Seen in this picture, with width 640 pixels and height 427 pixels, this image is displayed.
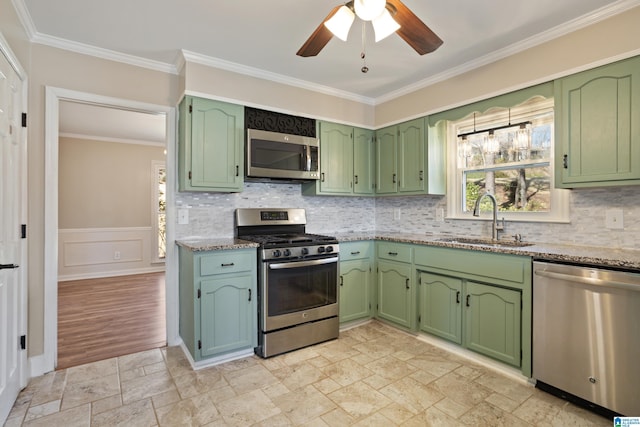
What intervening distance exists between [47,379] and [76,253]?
149 inches

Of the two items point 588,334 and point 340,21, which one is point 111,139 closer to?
point 340,21

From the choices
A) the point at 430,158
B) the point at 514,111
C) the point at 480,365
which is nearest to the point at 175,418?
the point at 480,365

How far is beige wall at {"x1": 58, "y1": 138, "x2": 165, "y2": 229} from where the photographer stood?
5.44 m

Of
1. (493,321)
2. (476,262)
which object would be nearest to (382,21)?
(476,262)

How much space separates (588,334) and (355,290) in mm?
1794

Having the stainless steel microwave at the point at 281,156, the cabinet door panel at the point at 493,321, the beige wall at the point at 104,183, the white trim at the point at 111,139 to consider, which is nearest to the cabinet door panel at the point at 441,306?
the cabinet door panel at the point at 493,321

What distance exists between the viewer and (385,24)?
164cm

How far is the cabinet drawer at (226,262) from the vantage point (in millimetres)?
2443

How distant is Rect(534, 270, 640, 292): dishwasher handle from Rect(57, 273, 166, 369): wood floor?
2.99 m

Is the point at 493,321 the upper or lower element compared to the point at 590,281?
lower

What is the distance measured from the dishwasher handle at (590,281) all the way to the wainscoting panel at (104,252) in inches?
233

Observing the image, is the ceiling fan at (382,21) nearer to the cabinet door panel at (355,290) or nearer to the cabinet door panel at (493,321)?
the cabinet door panel at (493,321)

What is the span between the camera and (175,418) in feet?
6.04

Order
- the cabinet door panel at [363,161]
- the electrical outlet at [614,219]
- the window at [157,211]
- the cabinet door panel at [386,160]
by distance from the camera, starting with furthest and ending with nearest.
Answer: the window at [157,211]
the cabinet door panel at [363,161]
the cabinet door panel at [386,160]
the electrical outlet at [614,219]
